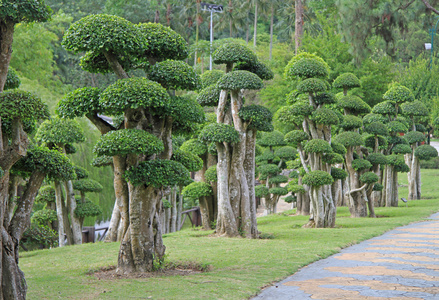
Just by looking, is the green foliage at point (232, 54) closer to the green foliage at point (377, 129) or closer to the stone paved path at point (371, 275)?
the stone paved path at point (371, 275)

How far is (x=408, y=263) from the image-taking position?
344 inches

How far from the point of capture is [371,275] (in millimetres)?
7730

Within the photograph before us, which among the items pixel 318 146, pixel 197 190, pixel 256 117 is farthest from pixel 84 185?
pixel 318 146

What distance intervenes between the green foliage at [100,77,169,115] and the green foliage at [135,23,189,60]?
118 centimetres

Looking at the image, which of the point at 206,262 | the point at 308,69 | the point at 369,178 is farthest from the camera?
the point at 369,178

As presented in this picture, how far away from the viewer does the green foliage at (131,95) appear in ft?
23.6

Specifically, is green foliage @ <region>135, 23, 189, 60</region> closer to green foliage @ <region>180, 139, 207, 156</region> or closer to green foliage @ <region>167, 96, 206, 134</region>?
green foliage @ <region>167, 96, 206, 134</region>

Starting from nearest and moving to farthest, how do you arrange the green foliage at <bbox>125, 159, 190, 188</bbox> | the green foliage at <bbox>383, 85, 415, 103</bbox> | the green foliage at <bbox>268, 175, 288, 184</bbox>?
the green foliage at <bbox>125, 159, 190, 188</bbox> → the green foliage at <bbox>383, 85, 415, 103</bbox> → the green foliage at <bbox>268, 175, 288, 184</bbox>

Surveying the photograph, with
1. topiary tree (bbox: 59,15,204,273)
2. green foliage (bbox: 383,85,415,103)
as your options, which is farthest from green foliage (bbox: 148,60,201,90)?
green foliage (bbox: 383,85,415,103)

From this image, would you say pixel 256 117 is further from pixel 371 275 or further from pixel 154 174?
pixel 371 275

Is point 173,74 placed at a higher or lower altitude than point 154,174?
higher

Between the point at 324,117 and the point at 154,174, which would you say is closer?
the point at 154,174

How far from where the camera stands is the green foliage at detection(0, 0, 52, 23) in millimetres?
5668

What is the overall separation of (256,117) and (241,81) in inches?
42.9
